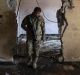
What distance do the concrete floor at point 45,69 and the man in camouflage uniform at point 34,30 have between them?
357mm

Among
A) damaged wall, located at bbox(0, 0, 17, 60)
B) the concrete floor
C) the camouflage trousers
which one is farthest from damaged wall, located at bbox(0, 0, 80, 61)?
the camouflage trousers

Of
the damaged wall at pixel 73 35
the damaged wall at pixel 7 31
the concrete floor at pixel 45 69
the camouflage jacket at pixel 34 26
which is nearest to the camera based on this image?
the concrete floor at pixel 45 69

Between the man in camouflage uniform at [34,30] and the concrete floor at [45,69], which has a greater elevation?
the man in camouflage uniform at [34,30]

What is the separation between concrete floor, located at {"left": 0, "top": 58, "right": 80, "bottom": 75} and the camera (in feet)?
23.5

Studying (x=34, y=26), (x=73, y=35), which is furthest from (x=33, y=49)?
(x=73, y=35)

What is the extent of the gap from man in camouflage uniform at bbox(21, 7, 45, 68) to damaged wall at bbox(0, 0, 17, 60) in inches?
26.6

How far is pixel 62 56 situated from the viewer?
8.51 metres

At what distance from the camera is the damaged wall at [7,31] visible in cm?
812

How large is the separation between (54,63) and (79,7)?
206 centimetres

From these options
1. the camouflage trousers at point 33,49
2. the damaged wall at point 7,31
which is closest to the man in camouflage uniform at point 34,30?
the camouflage trousers at point 33,49

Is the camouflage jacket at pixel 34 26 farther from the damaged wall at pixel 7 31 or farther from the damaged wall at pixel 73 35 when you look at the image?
the damaged wall at pixel 73 35

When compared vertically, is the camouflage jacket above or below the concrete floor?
above

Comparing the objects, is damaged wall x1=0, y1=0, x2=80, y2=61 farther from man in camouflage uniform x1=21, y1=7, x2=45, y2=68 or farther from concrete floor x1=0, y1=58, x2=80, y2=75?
man in camouflage uniform x1=21, y1=7, x2=45, y2=68

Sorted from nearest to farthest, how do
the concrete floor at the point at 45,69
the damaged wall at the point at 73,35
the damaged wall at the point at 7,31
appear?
1. the concrete floor at the point at 45,69
2. the damaged wall at the point at 7,31
3. the damaged wall at the point at 73,35
